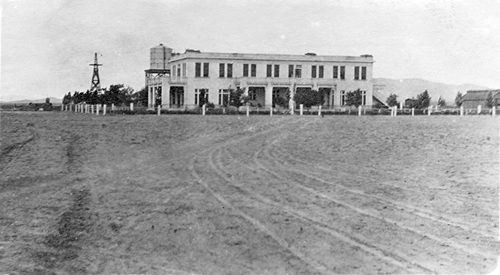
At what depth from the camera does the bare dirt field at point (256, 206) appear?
708 centimetres

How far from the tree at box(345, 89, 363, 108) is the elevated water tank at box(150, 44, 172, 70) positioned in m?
18.7

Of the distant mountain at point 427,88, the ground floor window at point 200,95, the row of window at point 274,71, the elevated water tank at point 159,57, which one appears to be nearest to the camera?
the distant mountain at point 427,88

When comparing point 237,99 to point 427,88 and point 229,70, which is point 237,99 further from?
point 427,88

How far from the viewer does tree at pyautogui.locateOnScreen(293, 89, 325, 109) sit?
37312 millimetres

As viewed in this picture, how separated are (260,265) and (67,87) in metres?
12.3

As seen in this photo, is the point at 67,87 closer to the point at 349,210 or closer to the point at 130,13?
the point at 130,13

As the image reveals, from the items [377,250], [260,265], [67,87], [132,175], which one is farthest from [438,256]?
[67,87]

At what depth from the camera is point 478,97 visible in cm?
1839

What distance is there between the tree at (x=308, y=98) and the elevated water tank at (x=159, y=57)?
16.0 metres

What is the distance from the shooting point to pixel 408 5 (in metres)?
10.6

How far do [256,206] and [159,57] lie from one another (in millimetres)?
41087

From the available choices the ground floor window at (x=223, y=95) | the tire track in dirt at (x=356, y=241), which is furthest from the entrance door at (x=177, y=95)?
the tire track in dirt at (x=356, y=241)

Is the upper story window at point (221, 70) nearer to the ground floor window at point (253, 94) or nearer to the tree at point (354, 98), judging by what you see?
the ground floor window at point (253, 94)

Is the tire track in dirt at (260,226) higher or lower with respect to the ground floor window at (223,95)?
lower
